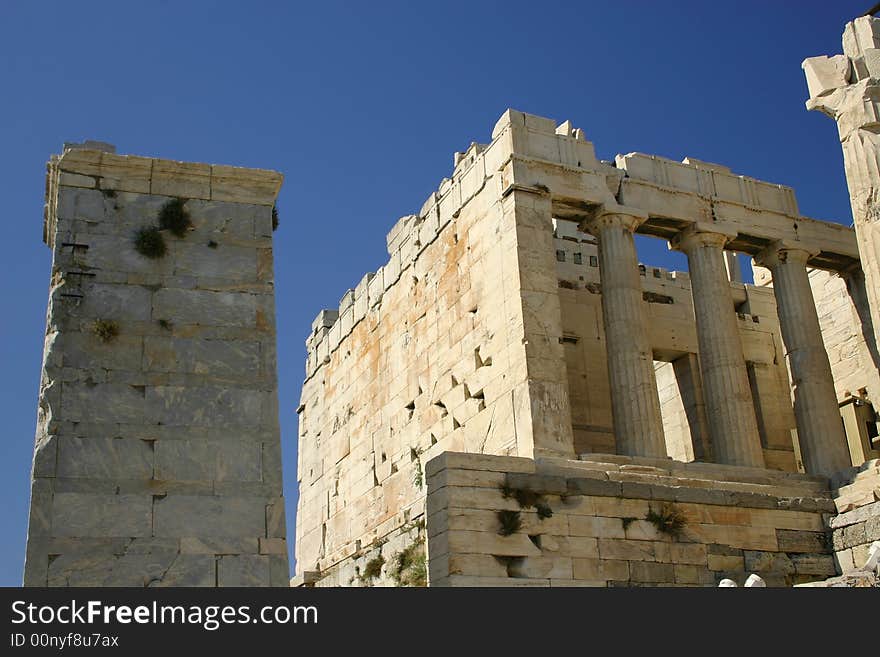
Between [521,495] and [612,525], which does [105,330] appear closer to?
[521,495]

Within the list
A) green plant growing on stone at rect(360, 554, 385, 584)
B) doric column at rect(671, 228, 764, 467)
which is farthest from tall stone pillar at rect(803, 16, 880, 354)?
green plant growing on stone at rect(360, 554, 385, 584)

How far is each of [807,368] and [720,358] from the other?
194 centimetres

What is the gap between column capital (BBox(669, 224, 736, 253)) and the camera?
23.0 meters

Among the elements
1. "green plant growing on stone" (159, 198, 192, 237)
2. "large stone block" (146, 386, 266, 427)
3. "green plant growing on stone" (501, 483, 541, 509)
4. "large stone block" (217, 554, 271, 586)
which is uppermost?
"green plant growing on stone" (159, 198, 192, 237)

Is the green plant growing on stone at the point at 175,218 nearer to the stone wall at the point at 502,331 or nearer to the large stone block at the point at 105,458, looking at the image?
the large stone block at the point at 105,458

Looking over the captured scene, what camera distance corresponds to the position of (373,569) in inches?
800

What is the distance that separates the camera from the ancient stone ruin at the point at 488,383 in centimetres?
1044

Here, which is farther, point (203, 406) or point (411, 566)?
point (411, 566)

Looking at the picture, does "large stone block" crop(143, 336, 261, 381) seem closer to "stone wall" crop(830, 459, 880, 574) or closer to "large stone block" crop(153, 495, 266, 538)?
"large stone block" crop(153, 495, 266, 538)

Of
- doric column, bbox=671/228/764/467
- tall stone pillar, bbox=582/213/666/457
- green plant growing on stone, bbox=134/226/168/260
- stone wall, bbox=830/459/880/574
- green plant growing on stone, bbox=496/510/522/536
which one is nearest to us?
green plant growing on stone, bbox=134/226/168/260

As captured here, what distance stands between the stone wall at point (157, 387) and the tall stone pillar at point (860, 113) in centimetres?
1272

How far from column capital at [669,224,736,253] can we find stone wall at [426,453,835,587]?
514 cm

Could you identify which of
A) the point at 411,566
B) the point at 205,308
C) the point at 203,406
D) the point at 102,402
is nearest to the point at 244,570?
the point at 203,406

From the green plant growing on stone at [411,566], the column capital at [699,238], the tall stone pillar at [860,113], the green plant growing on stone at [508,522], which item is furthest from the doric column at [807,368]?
the green plant growing on stone at [411,566]
